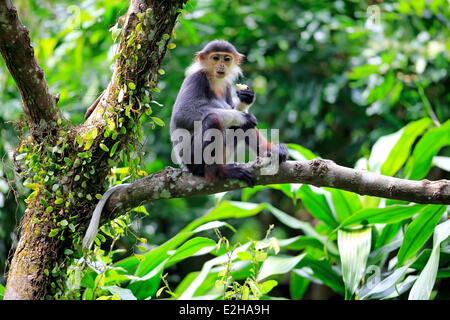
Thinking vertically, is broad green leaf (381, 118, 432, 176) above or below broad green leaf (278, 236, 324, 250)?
above

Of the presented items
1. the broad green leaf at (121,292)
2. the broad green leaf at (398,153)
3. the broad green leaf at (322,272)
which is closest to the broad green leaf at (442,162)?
the broad green leaf at (398,153)

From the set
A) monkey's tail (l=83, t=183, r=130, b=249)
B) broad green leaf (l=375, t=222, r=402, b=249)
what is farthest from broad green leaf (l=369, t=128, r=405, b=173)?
monkey's tail (l=83, t=183, r=130, b=249)

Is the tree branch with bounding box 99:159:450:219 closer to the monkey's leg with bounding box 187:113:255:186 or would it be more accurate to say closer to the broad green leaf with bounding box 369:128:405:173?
the monkey's leg with bounding box 187:113:255:186

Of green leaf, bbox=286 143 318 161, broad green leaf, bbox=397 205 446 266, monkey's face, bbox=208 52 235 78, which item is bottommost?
broad green leaf, bbox=397 205 446 266

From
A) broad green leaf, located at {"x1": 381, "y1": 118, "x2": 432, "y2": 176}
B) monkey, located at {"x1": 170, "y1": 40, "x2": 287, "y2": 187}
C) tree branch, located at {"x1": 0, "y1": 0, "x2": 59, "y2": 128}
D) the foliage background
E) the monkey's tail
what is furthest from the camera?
the foliage background

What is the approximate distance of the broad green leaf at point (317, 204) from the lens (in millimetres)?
4367

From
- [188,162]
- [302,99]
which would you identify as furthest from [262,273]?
[302,99]

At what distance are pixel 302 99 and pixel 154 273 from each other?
3735 millimetres

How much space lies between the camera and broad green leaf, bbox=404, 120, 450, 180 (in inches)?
165

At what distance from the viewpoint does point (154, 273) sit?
3598mm

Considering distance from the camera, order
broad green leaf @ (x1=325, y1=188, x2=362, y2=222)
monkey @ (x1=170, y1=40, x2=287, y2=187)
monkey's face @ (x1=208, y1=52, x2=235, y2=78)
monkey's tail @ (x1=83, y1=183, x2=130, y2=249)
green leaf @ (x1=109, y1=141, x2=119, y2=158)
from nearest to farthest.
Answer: monkey's tail @ (x1=83, y1=183, x2=130, y2=249)
green leaf @ (x1=109, y1=141, x2=119, y2=158)
monkey @ (x1=170, y1=40, x2=287, y2=187)
monkey's face @ (x1=208, y1=52, x2=235, y2=78)
broad green leaf @ (x1=325, y1=188, x2=362, y2=222)

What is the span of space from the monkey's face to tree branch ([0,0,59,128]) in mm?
1570

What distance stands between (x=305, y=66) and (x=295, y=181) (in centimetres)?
435

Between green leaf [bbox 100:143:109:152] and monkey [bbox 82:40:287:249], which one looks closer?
green leaf [bbox 100:143:109:152]
